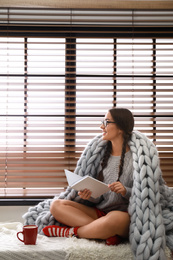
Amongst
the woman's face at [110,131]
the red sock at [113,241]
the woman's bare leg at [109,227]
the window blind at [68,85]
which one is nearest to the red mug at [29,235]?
the woman's bare leg at [109,227]

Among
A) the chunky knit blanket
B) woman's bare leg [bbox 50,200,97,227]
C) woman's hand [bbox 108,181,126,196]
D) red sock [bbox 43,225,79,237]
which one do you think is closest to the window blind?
the chunky knit blanket

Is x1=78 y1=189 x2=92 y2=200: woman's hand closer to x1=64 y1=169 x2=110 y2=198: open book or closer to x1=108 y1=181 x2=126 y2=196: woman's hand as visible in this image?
x1=64 y1=169 x2=110 y2=198: open book

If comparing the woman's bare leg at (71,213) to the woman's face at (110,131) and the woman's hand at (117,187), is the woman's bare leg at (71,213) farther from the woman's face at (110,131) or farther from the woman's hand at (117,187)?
the woman's face at (110,131)

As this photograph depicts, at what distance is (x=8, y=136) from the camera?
2951mm

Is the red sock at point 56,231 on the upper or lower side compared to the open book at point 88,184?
lower

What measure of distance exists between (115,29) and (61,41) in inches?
20.3

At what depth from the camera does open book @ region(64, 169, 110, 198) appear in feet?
6.59

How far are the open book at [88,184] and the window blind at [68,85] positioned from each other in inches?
31.3

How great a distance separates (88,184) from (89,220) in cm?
29

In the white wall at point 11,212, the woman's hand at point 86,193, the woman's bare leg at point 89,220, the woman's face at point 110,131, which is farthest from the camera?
the white wall at point 11,212

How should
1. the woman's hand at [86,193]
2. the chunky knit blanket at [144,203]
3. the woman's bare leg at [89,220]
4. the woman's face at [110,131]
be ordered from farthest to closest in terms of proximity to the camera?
the woman's face at [110,131] < the woman's hand at [86,193] < the woman's bare leg at [89,220] < the chunky knit blanket at [144,203]

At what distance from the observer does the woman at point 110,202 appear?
6.75 feet

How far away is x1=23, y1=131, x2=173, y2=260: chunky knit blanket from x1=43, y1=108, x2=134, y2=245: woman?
0.22 ft

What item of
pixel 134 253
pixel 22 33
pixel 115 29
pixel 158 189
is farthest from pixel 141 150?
pixel 22 33
